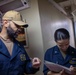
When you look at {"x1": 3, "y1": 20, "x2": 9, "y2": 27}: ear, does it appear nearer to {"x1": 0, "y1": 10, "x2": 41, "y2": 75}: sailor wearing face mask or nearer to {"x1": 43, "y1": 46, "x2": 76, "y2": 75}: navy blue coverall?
{"x1": 0, "y1": 10, "x2": 41, "y2": 75}: sailor wearing face mask

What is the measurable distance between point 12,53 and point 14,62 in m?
0.10

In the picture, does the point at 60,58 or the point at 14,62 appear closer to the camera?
the point at 14,62

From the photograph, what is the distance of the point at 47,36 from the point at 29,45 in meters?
0.29

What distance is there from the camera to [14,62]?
4.93ft

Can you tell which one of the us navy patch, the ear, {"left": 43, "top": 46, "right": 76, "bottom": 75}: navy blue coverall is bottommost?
{"left": 43, "top": 46, "right": 76, "bottom": 75}: navy blue coverall

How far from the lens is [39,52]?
1.99 m

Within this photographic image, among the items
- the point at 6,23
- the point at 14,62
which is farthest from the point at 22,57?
the point at 6,23

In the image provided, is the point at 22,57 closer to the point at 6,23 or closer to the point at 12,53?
the point at 12,53

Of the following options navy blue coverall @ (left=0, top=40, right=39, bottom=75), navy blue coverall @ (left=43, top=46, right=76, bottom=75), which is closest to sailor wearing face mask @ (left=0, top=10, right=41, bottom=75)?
navy blue coverall @ (left=0, top=40, right=39, bottom=75)

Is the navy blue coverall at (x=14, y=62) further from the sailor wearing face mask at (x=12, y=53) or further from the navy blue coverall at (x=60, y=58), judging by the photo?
the navy blue coverall at (x=60, y=58)

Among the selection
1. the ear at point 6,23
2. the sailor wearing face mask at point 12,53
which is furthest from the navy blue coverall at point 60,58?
the ear at point 6,23

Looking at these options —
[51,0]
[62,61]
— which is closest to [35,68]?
[62,61]

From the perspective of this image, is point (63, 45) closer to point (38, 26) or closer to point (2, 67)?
point (38, 26)

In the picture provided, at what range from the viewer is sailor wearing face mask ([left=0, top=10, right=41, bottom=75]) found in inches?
57.9
